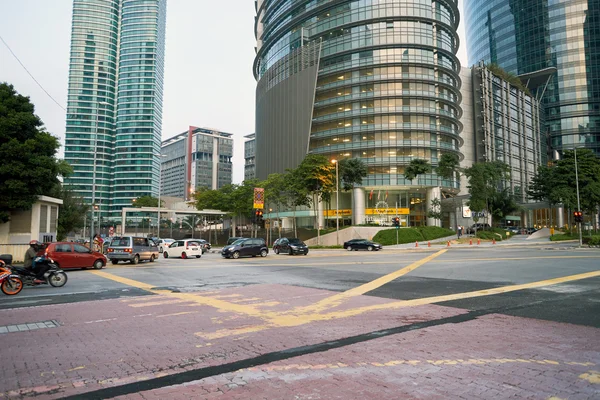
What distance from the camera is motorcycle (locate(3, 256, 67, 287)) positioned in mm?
12992

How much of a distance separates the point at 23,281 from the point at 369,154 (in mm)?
59215

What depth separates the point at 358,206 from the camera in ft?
218

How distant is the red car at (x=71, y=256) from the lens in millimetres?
19466

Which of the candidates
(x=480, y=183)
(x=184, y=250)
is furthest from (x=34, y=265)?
(x=480, y=183)

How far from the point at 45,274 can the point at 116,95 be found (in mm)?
176457

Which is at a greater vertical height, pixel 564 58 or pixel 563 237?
pixel 564 58

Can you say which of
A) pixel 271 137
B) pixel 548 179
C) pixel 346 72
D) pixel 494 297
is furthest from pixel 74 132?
pixel 494 297

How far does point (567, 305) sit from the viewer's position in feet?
31.4

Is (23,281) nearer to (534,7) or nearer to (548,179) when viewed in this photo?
(548,179)

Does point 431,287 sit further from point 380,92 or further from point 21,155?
point 380,92

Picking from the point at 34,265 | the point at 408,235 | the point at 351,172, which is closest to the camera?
the point at 34,265

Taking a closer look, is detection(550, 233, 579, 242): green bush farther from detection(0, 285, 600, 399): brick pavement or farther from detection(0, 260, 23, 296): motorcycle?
detection(0, 260, 23, 296): motorcycle

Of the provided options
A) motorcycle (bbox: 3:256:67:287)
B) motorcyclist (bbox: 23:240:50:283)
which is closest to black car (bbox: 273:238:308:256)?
motorcycle (bbox: 3:256:67:287)

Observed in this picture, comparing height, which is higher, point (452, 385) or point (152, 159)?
point (152, 159)
